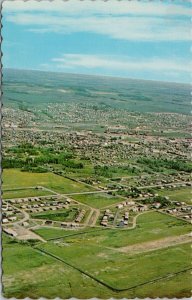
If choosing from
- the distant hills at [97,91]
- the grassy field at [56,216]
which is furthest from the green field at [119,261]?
the distant hills at [97,91]

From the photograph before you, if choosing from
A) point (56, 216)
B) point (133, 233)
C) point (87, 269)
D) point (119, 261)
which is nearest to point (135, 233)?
point (133, 233)

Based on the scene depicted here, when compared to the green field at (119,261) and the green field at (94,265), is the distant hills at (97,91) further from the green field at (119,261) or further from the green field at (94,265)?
the green field at (119,261)

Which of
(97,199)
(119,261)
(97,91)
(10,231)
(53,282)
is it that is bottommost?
(53,282)

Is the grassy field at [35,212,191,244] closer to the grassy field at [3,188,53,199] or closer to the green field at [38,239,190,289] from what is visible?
the green field at [38,239,190,289]

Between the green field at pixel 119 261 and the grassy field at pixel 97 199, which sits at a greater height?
the grassy field at pixel 97 199

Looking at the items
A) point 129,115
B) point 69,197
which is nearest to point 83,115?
point 129,115

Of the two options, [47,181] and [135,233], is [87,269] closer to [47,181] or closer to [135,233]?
[135,233]

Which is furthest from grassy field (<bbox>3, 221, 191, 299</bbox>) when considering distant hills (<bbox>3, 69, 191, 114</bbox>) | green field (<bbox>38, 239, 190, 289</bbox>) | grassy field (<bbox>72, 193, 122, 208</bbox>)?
distant hills (<bbox>3, 69, 191, 114</bbox>)
